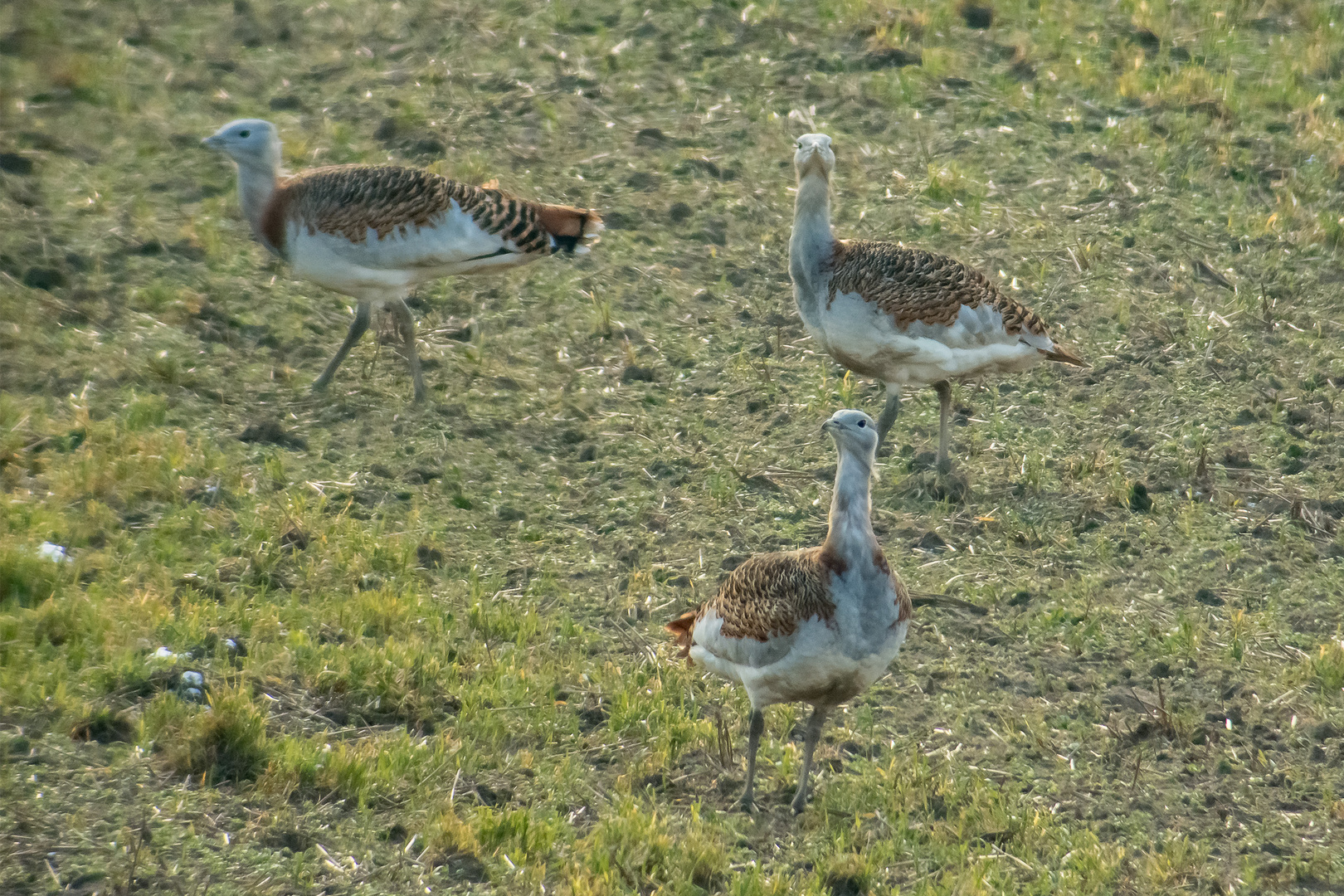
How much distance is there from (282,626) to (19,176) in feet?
16.5

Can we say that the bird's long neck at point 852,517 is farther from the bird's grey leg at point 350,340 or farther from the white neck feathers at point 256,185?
the white neck feathers at point 256,185

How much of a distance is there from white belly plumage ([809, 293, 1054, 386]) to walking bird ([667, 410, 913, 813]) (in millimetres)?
1838

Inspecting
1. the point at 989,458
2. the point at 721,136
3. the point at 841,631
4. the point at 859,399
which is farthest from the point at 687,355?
the point at 841,631

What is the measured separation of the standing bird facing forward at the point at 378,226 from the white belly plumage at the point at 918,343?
5.94 feet

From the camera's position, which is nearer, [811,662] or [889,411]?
[811,662]

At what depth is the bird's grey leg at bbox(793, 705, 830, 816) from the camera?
5348 mm

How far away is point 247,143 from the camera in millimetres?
8023

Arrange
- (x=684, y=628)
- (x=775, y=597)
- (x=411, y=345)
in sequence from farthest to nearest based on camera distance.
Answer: (x=411, y=345), (x=684, y=628), (x=775, y=597)

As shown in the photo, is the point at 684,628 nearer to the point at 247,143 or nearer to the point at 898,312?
the point at 898,312

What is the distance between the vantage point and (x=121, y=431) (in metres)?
7.27

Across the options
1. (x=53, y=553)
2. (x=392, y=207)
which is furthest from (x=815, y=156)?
(x=53, y=553)

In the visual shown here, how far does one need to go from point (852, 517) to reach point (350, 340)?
3.76 m

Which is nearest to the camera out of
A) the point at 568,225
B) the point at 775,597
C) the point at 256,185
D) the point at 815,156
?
the point at 775,597

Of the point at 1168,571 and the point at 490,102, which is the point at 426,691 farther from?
the point at 490,102
